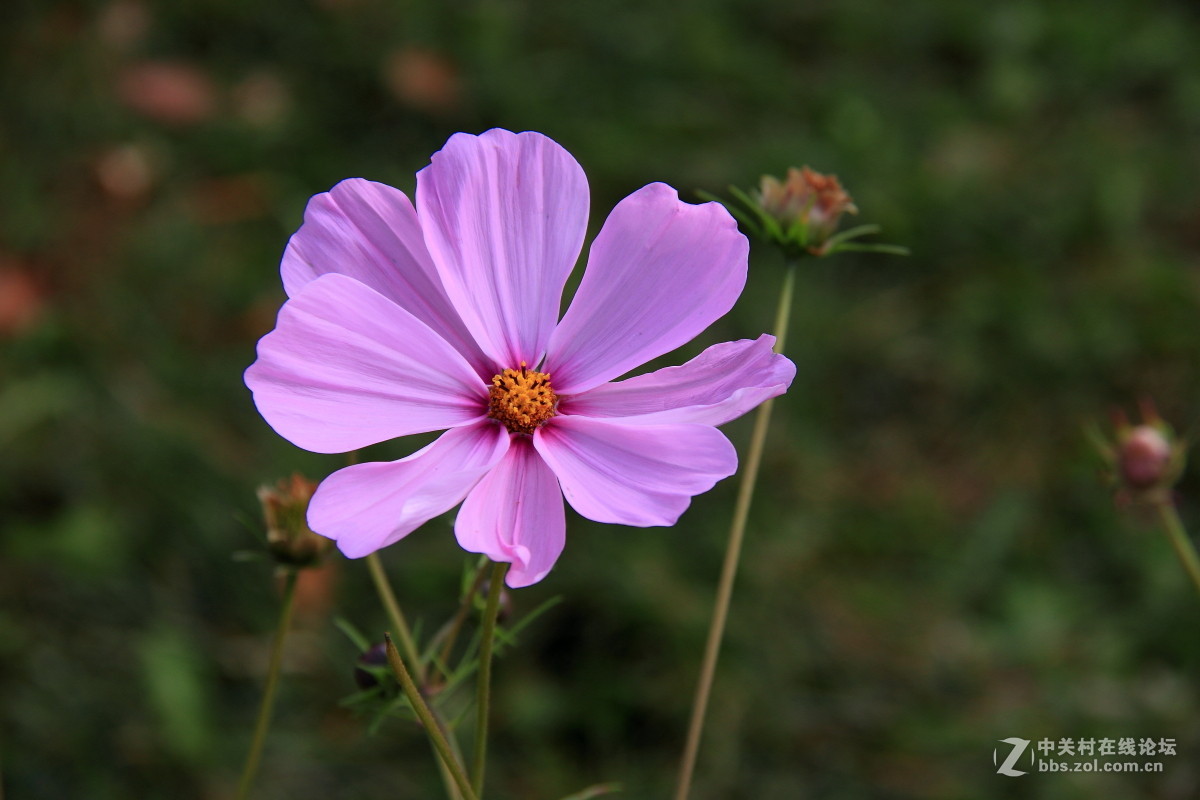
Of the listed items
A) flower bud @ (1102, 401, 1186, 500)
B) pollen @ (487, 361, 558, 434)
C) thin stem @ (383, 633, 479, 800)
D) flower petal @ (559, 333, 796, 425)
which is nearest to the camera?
thin stem @ (383, 633, 479, 800)

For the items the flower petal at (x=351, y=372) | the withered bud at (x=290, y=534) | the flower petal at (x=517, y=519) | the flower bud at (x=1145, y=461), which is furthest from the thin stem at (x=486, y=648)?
the flower bud at (x=1145, y=461)

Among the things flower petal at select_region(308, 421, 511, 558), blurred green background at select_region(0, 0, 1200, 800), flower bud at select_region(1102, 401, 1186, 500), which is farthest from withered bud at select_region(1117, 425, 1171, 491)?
blurred green background at select_region(0, 0, 1200, 800)

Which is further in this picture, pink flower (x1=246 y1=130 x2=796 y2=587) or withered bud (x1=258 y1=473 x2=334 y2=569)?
withered bud (x1=258 y1=473 x2=334 y2=569)

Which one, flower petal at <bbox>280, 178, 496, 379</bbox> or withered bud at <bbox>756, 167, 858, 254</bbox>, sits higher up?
withered bud at <bbox>756, 167, 858, 254</bbox>

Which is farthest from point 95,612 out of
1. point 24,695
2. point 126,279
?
point 126,279

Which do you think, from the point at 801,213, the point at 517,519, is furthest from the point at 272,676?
the point at 801,213

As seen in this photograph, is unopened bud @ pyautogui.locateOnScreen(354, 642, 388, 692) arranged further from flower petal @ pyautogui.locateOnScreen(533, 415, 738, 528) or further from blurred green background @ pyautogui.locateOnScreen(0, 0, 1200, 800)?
blurred green background @ pyautogui.locateOnScreen(0, 0, 1200, 800)

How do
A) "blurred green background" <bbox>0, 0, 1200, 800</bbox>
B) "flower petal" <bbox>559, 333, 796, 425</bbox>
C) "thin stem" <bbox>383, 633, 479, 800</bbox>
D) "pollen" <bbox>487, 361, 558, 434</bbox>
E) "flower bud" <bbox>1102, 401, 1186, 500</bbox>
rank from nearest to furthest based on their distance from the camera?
"thin stem" <bbox>383, 633, 479, 800</bbox> → "flower petal" <bbox>559, 333, 796, 425</bbox> → "pollen" <bbox>487, 361, 558, 434</bbox> → "flower bud" <bbox>1102, 401, 1186, 500</bbox> → "blurred green background" <bbox>0, 0, 1200, 800</bbox>
